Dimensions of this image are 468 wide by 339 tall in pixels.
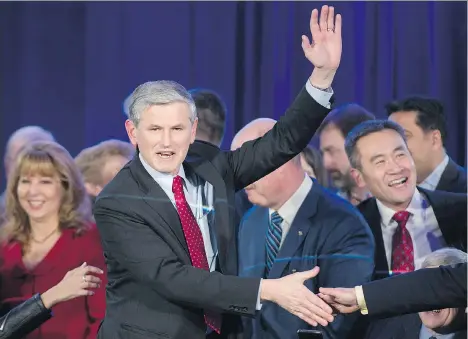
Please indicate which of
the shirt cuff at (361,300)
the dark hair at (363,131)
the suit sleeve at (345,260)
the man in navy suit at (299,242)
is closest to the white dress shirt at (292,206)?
the man in navy suit at (299,242)

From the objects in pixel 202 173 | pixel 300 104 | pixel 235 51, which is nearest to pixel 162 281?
pixel 202 173

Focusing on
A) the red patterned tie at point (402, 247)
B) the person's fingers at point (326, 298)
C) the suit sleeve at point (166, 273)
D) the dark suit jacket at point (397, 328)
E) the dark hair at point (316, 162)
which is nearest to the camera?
the suit sleeve at point (166, 273)

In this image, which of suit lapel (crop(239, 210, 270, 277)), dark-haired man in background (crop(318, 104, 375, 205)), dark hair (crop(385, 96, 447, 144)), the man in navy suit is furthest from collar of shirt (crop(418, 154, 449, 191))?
suit lapel (crop(239, 210, 270, 277))

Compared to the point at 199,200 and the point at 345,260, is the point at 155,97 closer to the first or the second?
the point at 199,200

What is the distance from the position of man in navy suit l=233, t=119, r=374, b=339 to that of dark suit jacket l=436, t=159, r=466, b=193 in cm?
71

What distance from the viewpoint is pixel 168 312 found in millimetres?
2680

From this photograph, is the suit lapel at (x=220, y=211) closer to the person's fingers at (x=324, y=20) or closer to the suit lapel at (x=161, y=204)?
the suit lapel at (x=161, y=204)

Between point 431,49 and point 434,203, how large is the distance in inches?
46.4

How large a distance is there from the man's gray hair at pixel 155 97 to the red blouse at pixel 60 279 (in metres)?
0.98

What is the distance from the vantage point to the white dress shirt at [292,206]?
346 centimetres

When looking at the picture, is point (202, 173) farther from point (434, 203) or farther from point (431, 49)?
point (431, 49)

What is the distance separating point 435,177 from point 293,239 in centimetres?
96

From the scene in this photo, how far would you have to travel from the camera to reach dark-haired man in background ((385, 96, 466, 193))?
13.4 feet

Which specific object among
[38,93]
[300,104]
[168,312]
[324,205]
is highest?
[38,93]
